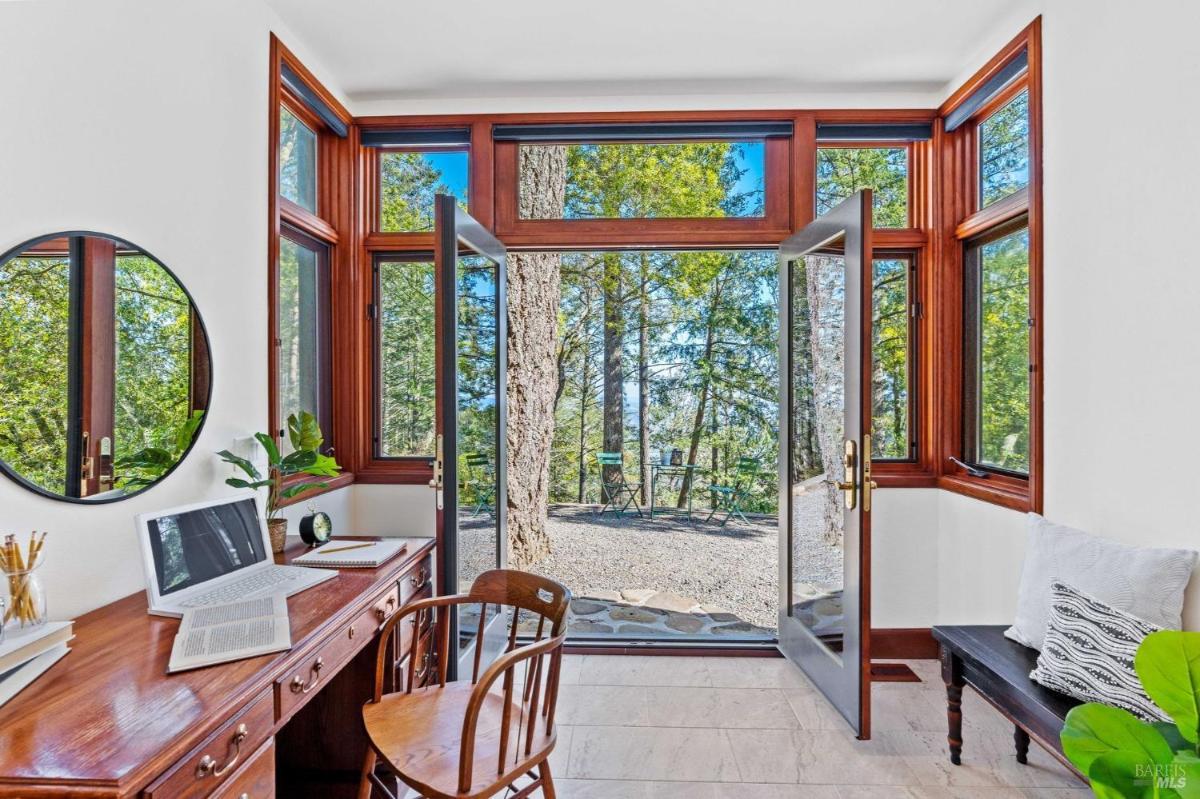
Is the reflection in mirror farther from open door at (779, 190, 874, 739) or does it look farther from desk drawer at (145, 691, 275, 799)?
desk drawer at (145, 691, 275, 799)

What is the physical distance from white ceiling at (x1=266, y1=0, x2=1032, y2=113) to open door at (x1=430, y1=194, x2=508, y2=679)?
2.54 ft

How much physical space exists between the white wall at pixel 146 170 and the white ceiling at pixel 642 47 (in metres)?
0.44

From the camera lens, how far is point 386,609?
2.03 meters

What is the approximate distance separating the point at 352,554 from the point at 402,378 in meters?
1.25

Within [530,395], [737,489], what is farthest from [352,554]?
[737,489]

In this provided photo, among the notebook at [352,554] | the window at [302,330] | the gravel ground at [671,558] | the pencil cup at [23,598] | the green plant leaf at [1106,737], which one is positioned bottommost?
the gravel ground at [671,558]

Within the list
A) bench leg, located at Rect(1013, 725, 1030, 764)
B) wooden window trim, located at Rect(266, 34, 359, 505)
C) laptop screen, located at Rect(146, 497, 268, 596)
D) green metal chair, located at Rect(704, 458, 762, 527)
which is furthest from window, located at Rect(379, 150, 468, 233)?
green metal chair, located at Rect(704, 458, 762, 527)

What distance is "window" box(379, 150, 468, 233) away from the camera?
3.26 m

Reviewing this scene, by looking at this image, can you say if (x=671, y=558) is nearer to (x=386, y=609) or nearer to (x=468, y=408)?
(x=468, y=408)

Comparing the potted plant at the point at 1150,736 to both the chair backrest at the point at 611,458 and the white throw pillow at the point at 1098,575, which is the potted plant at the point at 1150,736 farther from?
the chair backrest at the point at 611,458

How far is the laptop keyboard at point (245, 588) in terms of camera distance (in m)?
1.65

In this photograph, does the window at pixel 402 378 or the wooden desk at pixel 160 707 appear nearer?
the wooden desk at pixel 160 707

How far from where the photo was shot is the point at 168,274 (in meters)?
1.92

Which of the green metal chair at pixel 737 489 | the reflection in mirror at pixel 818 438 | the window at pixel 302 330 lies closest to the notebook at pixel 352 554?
the window at pixel 302 330
